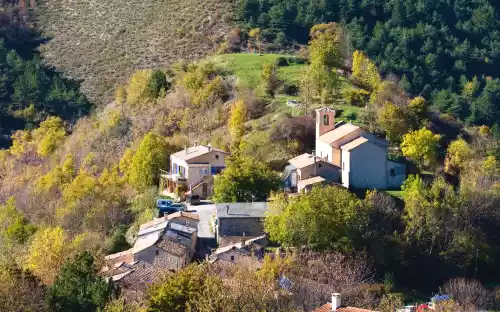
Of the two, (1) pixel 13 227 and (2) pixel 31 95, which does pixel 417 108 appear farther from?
(2) pixel 31 95

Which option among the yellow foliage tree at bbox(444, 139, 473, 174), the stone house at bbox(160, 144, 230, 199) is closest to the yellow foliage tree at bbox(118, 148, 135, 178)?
the stone house at bbox(160, 144, 230, 199)

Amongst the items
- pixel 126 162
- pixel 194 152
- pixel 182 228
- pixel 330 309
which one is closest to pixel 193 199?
pixel 194 152

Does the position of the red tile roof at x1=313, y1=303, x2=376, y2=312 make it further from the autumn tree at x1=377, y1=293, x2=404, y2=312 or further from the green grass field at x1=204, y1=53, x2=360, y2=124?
the green grass field at x1=204, y1=53, x2=360, y2=124

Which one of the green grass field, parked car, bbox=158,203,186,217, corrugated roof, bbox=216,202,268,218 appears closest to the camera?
corrugated roof, bbox=216,202,268,218

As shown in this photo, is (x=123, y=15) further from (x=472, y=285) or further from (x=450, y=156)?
(x=472, y=285)

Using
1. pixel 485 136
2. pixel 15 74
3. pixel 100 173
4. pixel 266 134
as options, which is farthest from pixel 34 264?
pixel 15 74

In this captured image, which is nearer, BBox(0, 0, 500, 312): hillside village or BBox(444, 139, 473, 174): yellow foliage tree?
BBox(0, 0, 500, 312): hillside village

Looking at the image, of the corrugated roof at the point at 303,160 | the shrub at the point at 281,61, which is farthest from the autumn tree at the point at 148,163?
the shrub at the point at 281,61
